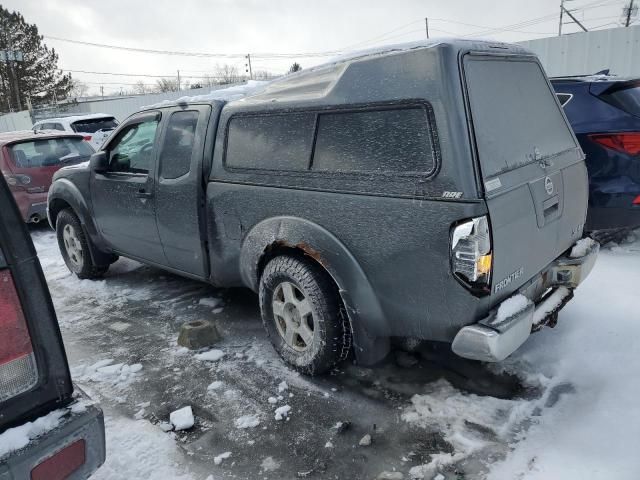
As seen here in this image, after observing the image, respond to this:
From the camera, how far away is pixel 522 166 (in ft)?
8.88

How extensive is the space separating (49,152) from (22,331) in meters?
7.42

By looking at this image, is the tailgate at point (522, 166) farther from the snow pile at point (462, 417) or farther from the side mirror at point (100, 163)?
the side mirror at point (100, 163)

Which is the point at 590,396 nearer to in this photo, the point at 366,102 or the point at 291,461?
the point at 291,461

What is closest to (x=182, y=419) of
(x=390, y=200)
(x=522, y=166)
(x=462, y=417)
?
(x=462, y=417)

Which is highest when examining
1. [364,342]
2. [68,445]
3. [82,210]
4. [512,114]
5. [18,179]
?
[512,114]

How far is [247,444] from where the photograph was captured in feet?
8.75

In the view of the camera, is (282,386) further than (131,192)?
No

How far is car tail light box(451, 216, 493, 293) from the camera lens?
2309 mm

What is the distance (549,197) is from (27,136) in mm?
8055

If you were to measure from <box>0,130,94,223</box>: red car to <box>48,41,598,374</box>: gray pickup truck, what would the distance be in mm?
4591

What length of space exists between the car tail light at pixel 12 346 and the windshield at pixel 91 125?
14.2m

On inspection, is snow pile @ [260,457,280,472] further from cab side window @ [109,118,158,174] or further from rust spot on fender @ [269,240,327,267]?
→ cab side window @ [109,118,158,174]

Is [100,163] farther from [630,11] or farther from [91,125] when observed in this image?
[630,11]

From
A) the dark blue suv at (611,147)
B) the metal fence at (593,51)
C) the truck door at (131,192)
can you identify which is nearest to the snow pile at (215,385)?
the truck door at (131,192)
